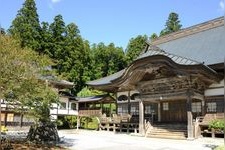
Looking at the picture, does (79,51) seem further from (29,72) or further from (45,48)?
(29,72)

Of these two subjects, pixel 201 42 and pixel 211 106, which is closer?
pixel 211 106

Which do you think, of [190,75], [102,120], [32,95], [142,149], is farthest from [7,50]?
[102,120]

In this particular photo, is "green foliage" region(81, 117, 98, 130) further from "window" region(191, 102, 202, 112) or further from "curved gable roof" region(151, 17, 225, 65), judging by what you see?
"window" region(191, 102, 202, 112)

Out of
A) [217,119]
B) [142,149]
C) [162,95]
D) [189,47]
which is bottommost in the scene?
[142,149]

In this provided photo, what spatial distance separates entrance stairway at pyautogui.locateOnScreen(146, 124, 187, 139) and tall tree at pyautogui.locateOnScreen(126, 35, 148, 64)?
28.8 meters

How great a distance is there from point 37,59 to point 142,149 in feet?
20.8

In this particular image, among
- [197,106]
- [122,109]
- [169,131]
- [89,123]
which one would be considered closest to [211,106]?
[197,106]

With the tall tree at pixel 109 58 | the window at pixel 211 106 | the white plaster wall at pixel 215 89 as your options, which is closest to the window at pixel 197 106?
the window at pixel 211 106

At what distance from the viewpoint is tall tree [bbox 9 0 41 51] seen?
43469 mm

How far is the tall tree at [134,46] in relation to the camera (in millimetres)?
49344

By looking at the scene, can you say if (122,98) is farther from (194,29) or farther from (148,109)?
(194,29)

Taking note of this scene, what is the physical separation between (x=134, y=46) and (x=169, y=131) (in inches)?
1224

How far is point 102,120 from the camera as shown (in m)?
26.9

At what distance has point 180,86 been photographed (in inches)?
766
